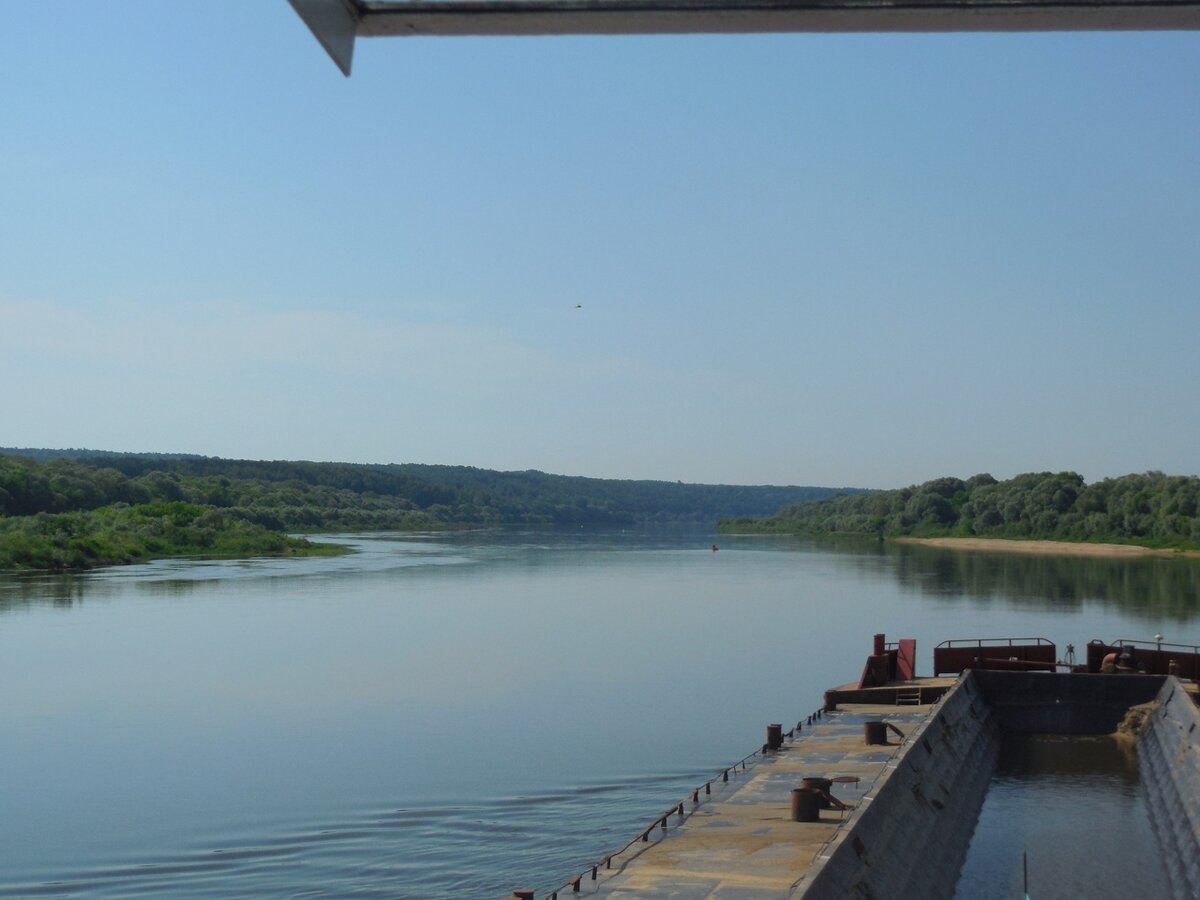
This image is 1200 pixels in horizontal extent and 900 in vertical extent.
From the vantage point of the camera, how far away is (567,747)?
2527 cm

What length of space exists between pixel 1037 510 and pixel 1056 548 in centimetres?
1325

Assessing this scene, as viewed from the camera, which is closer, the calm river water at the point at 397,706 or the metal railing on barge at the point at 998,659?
the calm river water at the point at 397,706

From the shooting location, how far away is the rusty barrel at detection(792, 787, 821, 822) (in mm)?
14977

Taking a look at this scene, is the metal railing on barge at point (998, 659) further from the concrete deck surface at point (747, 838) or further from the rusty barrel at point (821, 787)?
the rusty barrel at point (821, 787)

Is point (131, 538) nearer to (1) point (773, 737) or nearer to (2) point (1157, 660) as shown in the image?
(2) point (1157, 660)

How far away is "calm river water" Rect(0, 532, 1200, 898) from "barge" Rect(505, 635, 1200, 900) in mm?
2379

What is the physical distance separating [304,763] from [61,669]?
14985 mm

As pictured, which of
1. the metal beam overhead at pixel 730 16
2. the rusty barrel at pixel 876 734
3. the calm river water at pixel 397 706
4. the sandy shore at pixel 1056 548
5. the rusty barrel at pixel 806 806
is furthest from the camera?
the sandy shore at pixel 1056 548

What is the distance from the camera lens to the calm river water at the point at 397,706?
17984 millimetres

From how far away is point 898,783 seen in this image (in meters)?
16.7

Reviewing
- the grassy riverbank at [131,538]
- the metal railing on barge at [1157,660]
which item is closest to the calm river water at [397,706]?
the grassy riverbank at [131,538]

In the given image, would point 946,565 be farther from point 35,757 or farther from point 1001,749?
point 35,757

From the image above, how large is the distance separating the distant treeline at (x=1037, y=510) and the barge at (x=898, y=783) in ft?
271

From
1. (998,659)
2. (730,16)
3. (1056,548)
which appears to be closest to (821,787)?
(730,16)
